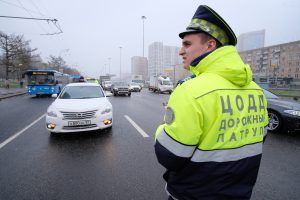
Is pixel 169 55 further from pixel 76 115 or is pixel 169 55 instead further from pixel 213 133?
pixel 213 133

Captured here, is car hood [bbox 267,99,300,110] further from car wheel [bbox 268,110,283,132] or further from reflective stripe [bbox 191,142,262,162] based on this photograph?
reflective stripe [bbox 191,142,262,162]

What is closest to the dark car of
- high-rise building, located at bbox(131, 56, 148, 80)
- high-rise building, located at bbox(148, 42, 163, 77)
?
high-rise building, located at bbox(148, 42, 163, 77)

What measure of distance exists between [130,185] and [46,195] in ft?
4.10

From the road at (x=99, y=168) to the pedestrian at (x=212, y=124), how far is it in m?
1.85

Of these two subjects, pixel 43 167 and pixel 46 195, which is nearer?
pixel 46 195

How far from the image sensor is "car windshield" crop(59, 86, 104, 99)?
712 centimetres

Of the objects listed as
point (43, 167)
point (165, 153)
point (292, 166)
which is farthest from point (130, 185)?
point (292, 166)

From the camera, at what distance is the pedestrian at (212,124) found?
1.23 metres

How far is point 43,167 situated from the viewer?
3.96 m

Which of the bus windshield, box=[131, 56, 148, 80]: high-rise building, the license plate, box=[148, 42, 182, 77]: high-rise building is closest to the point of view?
the license plate

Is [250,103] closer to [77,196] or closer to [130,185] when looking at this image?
[130,185]

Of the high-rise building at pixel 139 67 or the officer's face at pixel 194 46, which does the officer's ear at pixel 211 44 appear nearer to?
the officer's face at pixel 194 46

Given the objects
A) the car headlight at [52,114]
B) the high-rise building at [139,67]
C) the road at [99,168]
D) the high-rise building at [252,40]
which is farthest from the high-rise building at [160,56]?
the road at [99,168]

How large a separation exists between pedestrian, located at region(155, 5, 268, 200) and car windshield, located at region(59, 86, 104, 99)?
20.5ft
